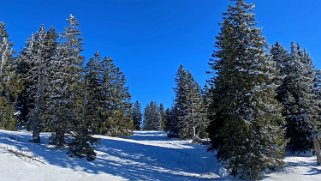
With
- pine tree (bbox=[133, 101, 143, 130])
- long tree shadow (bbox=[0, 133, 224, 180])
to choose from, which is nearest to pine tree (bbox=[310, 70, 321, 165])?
long tree shadow (bbox=[0, 133, 224, 180])

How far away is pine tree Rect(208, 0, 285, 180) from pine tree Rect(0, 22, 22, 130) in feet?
84.4

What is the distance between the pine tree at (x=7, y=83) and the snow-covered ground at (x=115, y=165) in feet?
42.2

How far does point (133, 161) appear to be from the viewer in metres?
25.9

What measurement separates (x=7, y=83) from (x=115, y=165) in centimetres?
2476

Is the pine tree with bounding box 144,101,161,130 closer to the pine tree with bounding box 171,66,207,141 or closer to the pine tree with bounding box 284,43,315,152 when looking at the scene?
the pine tree with bounding box 171,66,207,141

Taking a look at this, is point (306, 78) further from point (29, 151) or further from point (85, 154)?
point (29, 151)

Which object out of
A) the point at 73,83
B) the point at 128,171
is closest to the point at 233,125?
the point at 128,171

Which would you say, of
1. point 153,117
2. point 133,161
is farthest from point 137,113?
point 133,161

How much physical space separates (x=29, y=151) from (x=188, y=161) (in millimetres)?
15993

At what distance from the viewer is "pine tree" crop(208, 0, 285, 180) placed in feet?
68.0

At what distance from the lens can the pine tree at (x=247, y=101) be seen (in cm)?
2072

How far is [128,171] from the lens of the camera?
2131cm

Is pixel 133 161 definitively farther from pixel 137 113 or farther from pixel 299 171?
pixel 137 113

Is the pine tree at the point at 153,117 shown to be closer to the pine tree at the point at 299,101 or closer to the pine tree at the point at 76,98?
the pine tree at the point at 299,101
